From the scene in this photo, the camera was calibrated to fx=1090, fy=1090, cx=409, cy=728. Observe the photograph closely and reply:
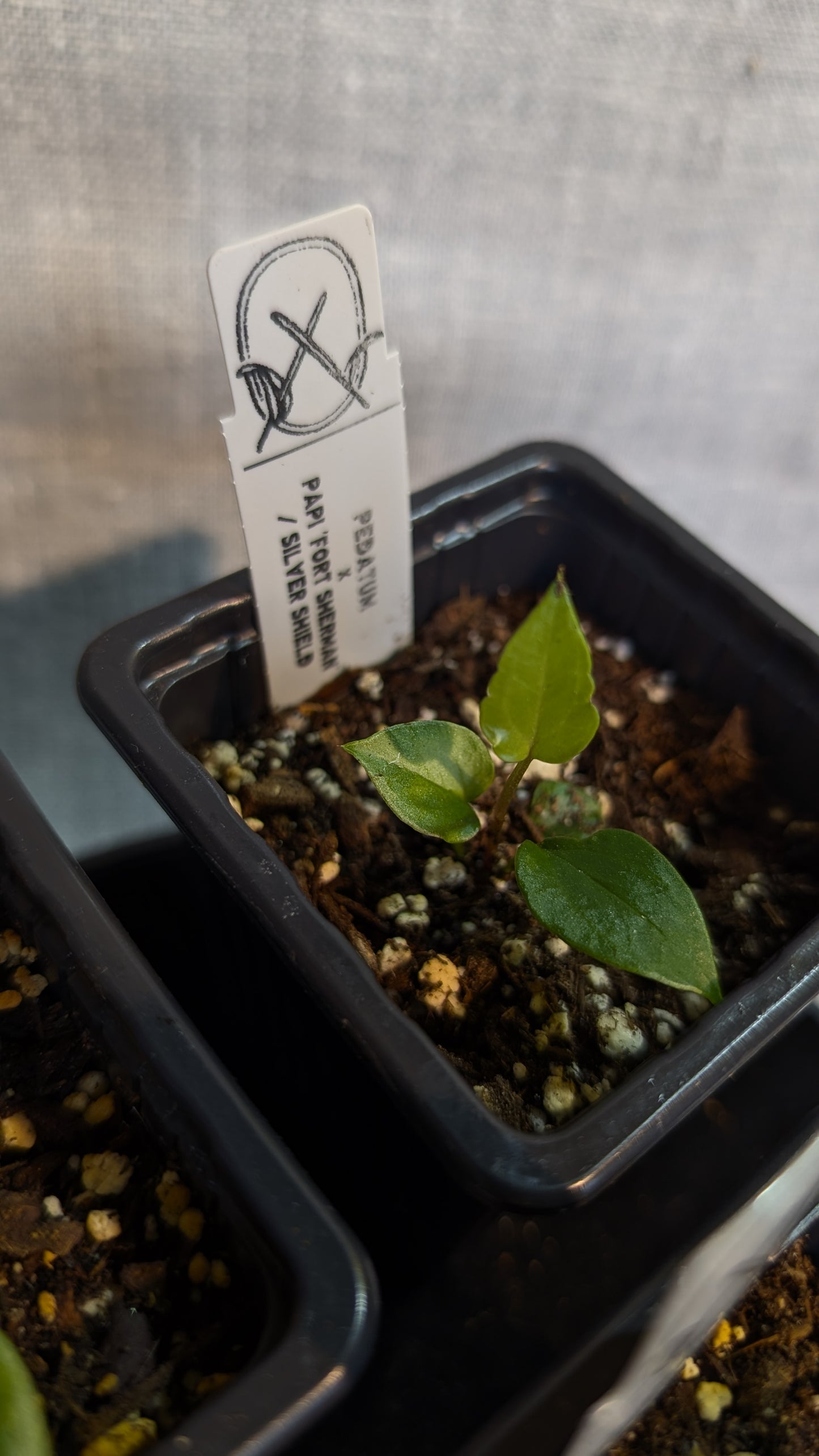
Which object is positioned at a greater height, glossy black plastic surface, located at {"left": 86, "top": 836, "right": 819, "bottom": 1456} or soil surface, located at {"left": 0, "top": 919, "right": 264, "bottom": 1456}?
soil surface, located at {"left": 0, "top": 919, "right": 264, "bottom": 1456}

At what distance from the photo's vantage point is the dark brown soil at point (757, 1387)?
1.58 feet

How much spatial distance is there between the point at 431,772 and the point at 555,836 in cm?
8

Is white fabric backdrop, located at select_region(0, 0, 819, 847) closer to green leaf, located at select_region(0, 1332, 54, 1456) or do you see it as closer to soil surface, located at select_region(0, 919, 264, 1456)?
soil surface, located at select_region(0, 919, 264, 1456)

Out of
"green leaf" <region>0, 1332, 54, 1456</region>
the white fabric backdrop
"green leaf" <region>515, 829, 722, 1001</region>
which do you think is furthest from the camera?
the white fabric backdrop

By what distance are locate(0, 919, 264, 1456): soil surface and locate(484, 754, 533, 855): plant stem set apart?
21 cm

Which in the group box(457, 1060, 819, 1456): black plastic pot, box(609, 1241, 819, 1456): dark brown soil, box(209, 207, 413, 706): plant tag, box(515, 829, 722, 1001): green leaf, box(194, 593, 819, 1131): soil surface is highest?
box(209, 207, 413, 706): plant tag

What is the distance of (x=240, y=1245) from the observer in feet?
1.23

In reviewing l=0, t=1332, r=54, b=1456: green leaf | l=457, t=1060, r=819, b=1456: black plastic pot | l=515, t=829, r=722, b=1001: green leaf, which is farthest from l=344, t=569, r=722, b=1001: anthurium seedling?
l=0, t=1332, r=54, b=1456: green leaf

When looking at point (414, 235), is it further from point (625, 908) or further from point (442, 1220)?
point (442, 1220)

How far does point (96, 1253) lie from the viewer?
42cm

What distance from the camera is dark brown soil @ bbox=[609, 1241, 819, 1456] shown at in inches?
19.0

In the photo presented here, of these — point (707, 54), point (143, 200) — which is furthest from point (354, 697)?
point (707, 54)

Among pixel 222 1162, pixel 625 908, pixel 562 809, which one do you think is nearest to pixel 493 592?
pixel 562 809

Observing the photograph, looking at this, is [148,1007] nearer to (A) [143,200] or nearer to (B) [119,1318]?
(B) [119,1318]
